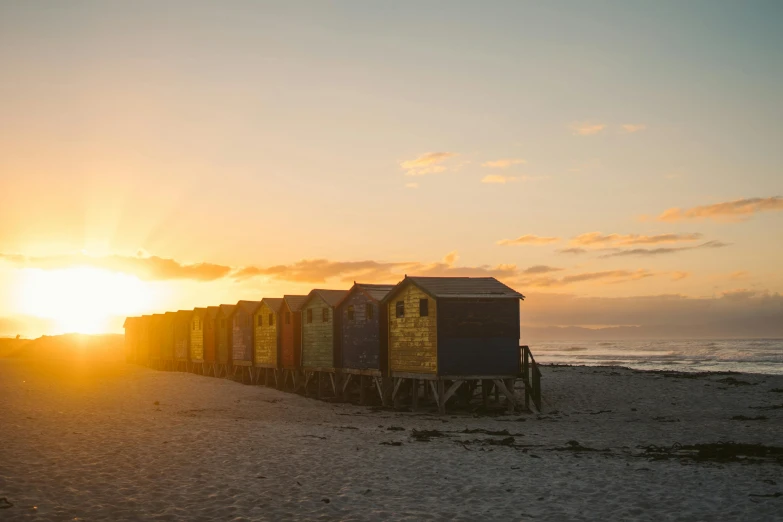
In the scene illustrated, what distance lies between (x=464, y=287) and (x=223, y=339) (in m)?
30.3

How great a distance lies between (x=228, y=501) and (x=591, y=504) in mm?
6719

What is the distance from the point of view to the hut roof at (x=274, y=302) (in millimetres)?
45750

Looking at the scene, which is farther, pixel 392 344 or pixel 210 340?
pixel 210 340

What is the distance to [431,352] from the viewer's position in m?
29.6

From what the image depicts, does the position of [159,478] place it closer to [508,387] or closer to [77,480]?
[77,480]

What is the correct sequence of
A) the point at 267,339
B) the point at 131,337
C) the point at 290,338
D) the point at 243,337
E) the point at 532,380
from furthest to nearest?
the point at 131,337
the point at 243,337
the point at 267,339
the point at 290,338
the point at 532,380

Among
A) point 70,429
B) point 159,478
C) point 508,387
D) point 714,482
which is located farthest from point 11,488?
point 508,387

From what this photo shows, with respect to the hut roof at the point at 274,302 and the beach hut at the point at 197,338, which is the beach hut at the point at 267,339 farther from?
the beach hut at the point at 197,338

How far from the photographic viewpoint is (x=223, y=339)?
179 feet

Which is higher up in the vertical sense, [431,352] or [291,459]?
[431,352]

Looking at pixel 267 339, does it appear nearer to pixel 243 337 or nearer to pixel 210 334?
pixel 243 337

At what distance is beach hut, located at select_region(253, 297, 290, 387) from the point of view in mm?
45656

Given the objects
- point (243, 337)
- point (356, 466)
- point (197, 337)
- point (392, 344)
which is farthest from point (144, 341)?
point (356, 466)

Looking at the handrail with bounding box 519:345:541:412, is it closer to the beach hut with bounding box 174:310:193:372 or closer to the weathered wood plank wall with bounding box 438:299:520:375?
the weathered wood plank wall with bounding box 438:299:520:375
